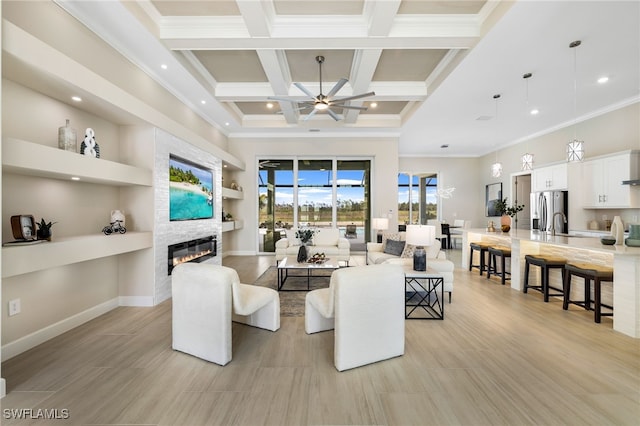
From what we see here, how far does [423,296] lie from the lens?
3.99 metres

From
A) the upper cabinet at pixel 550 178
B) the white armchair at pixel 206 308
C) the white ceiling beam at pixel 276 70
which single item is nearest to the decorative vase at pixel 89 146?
the white armchair at pixel 206 308

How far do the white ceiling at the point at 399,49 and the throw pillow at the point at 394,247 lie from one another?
2765 millimetres

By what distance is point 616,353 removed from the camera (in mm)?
2436

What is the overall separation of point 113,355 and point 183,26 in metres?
3.76

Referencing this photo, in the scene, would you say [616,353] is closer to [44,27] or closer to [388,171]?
[388,171]

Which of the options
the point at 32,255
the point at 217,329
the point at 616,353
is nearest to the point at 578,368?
the point at 616,353

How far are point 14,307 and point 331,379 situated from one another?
2843mm

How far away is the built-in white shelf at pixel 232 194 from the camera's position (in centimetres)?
647

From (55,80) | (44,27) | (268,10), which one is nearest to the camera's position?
(55,80)

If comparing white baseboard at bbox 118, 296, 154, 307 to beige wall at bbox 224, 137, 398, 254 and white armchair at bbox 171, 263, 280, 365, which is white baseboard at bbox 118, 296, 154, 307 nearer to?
white armchair at bbox 171, 263, 280, 365

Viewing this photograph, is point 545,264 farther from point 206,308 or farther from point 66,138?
point 66,138

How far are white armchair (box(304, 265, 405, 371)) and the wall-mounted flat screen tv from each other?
122 inches

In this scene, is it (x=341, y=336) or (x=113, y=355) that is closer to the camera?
(x=341, y=336)

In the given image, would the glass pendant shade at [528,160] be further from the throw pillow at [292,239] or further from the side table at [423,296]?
the throw pillow at [292,239]
